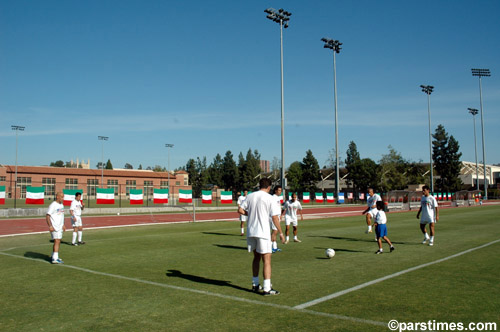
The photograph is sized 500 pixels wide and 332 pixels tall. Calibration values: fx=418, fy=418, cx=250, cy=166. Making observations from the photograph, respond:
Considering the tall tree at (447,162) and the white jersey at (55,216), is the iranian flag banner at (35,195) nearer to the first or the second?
the white jersey at (55,216)

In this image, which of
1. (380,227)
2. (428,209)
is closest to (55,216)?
(380,227)

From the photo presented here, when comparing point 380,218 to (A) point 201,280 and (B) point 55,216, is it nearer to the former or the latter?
(A) point 201,280

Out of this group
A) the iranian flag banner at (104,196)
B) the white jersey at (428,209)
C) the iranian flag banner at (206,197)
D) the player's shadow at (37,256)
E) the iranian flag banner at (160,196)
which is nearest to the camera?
the player's shadow at (37,256)

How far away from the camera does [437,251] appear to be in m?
13.7

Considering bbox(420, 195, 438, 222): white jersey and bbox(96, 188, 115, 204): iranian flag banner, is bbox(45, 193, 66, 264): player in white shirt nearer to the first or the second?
bbox(420, 195, 438, 222): white jersey

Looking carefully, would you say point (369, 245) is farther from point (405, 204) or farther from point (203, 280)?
point (405, 204)

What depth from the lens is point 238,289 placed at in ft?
27.6

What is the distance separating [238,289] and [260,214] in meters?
1.72

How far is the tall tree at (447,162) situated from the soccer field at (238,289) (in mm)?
93717

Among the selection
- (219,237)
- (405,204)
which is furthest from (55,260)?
(405,204)

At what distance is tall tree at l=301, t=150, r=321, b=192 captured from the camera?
100562 millimetres

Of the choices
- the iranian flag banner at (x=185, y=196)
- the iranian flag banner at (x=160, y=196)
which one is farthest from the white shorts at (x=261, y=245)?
the iranian flag banner at (x=185, y=196)

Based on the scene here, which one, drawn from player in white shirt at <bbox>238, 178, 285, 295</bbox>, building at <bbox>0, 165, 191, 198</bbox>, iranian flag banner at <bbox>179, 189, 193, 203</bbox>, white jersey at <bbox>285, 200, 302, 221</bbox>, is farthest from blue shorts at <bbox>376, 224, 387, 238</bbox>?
building at <bbox>0, 165, 191, 198</bbox>

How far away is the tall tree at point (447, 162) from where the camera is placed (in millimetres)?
99819
